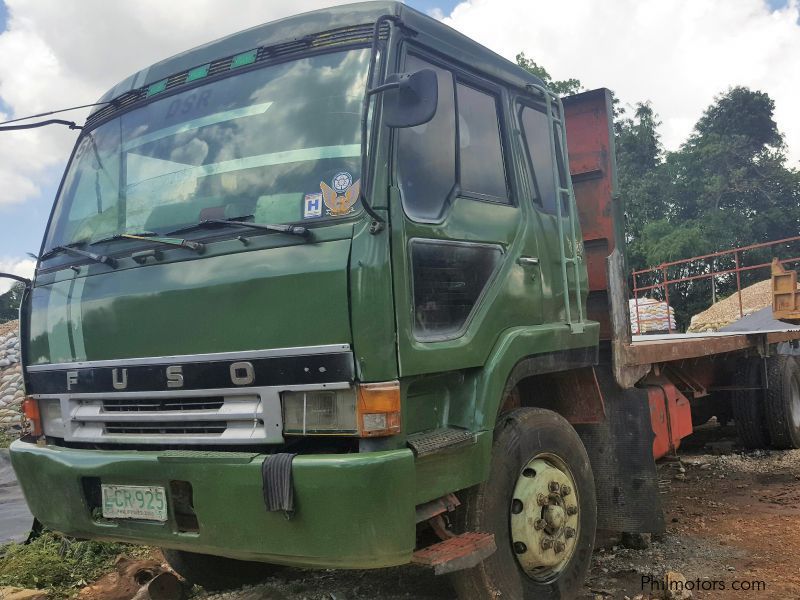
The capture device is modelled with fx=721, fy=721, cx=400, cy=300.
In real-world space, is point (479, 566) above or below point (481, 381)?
below

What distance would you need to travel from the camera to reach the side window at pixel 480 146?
3.22m

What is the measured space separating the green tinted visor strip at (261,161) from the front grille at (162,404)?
95 centimetres

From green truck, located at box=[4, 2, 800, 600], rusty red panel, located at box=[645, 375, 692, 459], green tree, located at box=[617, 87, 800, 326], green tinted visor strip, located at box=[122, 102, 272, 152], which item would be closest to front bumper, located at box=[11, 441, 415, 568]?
green truck, located at box=[4, 2, 800, 600]

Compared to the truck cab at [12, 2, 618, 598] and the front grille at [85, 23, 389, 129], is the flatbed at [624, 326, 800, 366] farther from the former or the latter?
the front grille at [85, 23, 389, 129]

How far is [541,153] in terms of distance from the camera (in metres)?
3.82

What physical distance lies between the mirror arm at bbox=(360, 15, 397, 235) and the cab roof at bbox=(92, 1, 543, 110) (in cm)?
13

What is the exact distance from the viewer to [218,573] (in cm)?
409

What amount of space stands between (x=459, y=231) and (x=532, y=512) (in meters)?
1.29

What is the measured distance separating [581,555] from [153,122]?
2.93 metres

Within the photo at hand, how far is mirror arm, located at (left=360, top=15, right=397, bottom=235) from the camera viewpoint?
260cm

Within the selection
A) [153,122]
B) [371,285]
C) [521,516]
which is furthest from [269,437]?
[153,122]

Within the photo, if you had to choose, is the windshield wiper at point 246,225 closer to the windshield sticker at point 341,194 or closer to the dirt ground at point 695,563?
the windshield sticker at point 341,194

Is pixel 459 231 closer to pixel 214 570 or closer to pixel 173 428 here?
pixel 173 428

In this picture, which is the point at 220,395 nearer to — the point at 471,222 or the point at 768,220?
the point at 471,222
